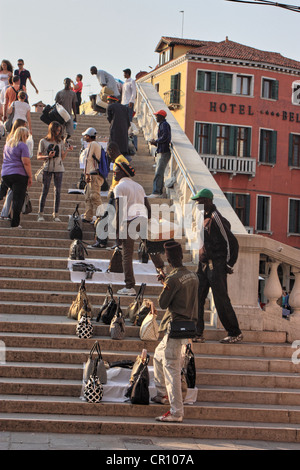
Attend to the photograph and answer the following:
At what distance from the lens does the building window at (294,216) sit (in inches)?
1903

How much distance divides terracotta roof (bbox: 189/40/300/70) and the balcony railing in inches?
236

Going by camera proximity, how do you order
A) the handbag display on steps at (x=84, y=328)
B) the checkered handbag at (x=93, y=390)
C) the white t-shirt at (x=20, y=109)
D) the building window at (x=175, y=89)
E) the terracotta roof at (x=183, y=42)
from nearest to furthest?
the checkered handbag at (x=93, y=390), the handbag display on steps at (x=84, y=328), the white t-shirt at (x=20, y=109), the building window at (x=175, y=89), the terracotta roof at (x=183, y=42)

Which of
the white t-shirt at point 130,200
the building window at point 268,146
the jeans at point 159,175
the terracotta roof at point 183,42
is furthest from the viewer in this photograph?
the terracotta roof at point 183,42

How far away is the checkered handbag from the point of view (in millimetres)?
7945

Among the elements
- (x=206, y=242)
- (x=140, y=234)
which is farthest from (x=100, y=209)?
(x=206, y=242)

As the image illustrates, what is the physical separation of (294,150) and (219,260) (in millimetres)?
41402

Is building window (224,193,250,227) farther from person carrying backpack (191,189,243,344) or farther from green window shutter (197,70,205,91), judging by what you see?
person carrying backpack (191,189,243,344)

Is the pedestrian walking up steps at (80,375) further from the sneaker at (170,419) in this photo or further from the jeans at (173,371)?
the jeans at (173,371)

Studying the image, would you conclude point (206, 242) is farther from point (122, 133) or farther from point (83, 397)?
point (122, 133)

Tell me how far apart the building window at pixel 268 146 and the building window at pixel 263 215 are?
2.40m

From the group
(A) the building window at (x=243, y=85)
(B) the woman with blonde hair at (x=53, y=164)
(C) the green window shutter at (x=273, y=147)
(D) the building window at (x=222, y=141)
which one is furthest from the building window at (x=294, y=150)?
(B) the woman with blonde hair at (x=53, y=164)

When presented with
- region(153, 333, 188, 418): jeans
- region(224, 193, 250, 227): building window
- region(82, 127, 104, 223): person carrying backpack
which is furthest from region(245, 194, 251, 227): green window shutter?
region(153, 333, 188, 418): jeans

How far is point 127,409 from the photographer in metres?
8.03
